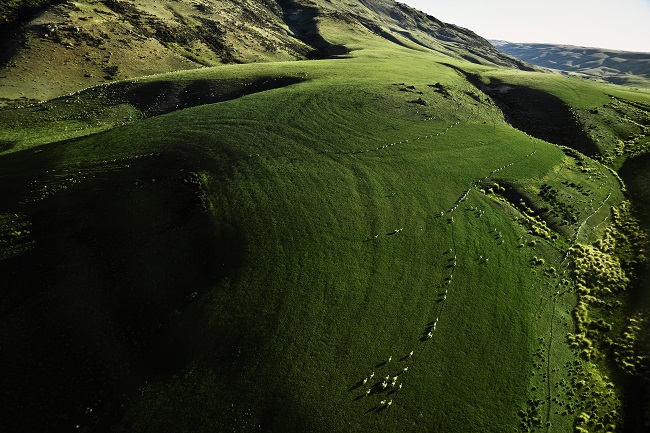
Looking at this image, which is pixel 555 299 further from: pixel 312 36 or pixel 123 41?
pixel 312 36

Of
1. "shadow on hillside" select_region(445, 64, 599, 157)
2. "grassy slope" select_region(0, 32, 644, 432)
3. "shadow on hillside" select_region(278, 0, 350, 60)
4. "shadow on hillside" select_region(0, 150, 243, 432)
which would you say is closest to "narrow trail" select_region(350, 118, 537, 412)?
"grassy slope" select_region(0, 32, 644, 432)

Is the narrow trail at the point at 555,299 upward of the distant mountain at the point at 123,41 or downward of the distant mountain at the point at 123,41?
downward

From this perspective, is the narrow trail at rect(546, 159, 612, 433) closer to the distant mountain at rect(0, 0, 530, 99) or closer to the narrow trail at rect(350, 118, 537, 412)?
the narrow trail at rect(350, 118, 537, 412)

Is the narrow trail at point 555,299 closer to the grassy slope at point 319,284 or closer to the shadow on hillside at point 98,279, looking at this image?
the grassy slope at point 319,284

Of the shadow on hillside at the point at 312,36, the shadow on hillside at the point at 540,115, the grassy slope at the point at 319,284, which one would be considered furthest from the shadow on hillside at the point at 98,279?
the shadow on hillside at the point at 312,36

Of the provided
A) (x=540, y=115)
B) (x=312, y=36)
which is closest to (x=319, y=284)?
(x=540, y=115)

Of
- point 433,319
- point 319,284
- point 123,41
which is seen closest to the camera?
point 433,319

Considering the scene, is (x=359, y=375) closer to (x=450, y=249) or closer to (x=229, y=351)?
(x=229, y=351)
